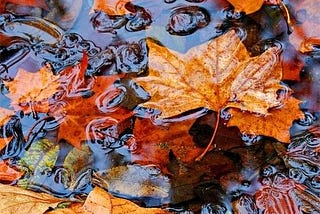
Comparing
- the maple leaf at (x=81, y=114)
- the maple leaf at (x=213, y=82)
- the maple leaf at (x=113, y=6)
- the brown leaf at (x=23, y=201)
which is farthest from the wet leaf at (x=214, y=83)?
the brown leaf at (x=23, y=201)

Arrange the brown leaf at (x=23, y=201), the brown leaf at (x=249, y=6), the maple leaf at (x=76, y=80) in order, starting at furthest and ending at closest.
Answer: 1. the brown leaf at (x=249, y=6)
2. the maple leaf at (x=76, y=80)
3. the brown leaf at (x=23, y=201)

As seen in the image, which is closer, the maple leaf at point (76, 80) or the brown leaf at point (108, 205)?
the brown leaf at point (108, 205)

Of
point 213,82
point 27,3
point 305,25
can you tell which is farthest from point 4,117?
point 305,25

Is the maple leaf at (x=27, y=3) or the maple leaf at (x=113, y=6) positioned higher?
the maple leaf at (x=27, y=3)

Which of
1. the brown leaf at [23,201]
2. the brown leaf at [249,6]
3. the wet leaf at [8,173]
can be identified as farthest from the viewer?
the brown leaf at [249,6]

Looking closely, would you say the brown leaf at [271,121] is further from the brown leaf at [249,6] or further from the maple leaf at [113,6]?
the maple leaf at [113,6]

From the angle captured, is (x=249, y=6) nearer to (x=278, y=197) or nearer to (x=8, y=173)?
(x=278, y=197)

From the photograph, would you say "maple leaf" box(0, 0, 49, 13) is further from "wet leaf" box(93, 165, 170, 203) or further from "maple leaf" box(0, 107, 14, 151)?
"wet leaf" box(93, 165, 170, 203)

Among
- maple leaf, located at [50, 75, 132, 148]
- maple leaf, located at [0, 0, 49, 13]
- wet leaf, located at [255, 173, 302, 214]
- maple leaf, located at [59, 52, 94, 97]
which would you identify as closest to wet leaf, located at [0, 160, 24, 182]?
maple leaf, located at [50, 75, 132, 148]
